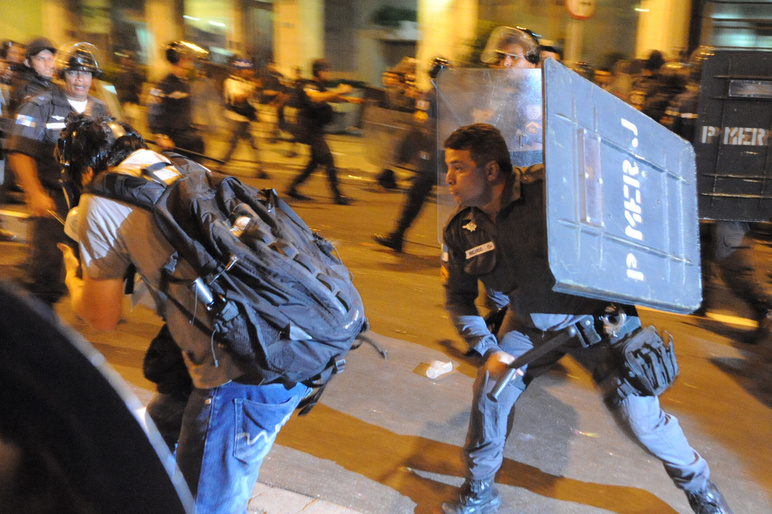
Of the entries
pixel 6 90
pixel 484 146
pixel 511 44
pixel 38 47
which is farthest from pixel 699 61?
pixel 6 90

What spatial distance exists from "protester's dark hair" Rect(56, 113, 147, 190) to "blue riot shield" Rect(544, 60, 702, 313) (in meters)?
1.30

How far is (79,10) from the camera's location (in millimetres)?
21109

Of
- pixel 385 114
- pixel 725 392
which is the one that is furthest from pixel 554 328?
pixel 385 114

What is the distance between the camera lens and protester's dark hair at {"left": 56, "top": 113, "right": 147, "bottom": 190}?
217 centimetres

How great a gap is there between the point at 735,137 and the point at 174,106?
506 cm

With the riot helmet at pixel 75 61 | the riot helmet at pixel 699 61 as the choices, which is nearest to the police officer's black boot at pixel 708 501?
the riot helmet at pixel 699 61

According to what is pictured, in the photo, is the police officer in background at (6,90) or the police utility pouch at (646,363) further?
the police officer in background at (6,90)

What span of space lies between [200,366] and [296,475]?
4.68 ft

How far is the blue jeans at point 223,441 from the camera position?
209 cm

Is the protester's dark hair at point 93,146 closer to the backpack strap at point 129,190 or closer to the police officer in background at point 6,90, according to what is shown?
the backpack strap at point 129,190

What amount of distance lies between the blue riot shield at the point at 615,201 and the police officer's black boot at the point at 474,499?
3.69 ft

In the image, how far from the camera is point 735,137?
4.85 m

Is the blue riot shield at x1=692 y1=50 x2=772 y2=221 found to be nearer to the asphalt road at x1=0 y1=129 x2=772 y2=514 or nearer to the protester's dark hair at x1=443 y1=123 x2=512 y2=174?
the asphalt road at x1=0 y1=129 x2=772 y2=514

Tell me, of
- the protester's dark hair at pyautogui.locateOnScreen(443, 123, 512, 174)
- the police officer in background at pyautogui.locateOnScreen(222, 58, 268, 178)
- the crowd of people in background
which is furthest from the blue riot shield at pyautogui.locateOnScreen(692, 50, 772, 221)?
the police officer in background at pyautogui.locateOnScreen(222, 58, 268, 178)
